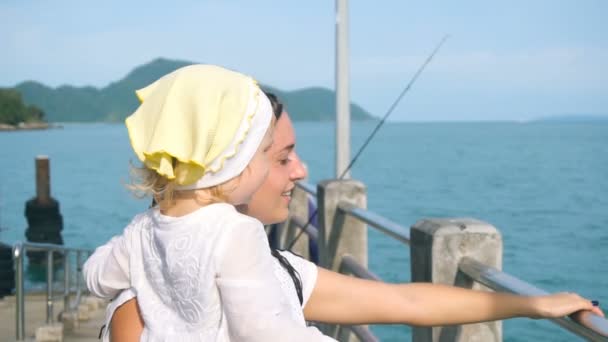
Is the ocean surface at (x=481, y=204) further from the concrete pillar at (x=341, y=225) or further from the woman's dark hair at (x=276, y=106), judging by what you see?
the concrete pillar at (x=341, y=225)

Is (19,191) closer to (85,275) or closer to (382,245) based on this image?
(382,245)

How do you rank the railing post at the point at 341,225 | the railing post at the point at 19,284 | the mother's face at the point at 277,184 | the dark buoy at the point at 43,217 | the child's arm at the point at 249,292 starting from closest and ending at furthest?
1. the child's arm at the point at 249,292
2. the mother's face at the point at 277,184
3. the railing post at the point at 341,225
4. the railing post at the point at 19,284
5. the dark buoy at the point at 43,217

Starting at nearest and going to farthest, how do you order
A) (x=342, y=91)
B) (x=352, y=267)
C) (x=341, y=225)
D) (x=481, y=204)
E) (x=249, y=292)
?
(x=249, y=292) → (x=352, y=267) → (x=341, y=225) → (x=342, y=91) → (x=481, y=204)

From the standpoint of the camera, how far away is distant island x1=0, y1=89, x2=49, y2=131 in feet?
450

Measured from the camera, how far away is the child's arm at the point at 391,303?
1.96m

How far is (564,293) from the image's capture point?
1.76 metres

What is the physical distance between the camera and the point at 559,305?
1.70m

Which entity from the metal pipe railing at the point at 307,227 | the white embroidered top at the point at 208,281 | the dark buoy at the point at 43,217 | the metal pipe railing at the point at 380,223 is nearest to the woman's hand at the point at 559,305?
the white embroidered top at the point at 208,281

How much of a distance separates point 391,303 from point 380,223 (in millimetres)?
1244

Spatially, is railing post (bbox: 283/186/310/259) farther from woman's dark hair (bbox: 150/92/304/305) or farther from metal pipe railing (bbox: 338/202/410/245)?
woman's dark hair (bbox: 150/92/304/305)

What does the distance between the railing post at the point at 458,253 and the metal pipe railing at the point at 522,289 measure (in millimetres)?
33

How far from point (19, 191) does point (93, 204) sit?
36.5ft

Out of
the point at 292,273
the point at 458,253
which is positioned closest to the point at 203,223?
the point at 292,273

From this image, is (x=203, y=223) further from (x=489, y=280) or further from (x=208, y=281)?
(x=489, y=280)
